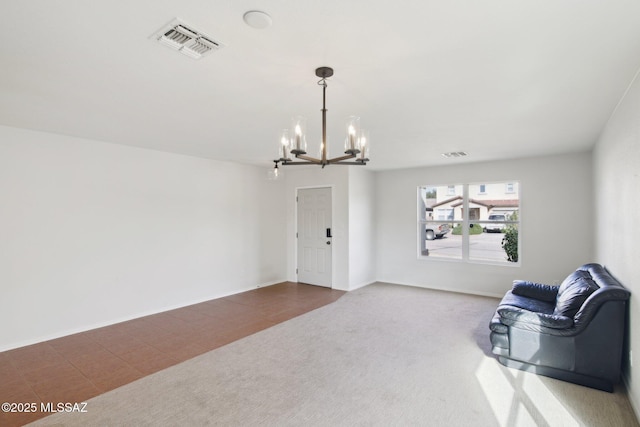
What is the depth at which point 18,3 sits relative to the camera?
1577mm

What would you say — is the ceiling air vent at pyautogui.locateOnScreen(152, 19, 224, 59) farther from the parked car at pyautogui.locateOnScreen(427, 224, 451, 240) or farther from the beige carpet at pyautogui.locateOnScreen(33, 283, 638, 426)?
the parked car at pyautogui.locateOnScreen(427, 224, 451, 240)

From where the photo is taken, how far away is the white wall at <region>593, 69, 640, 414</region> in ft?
7.79

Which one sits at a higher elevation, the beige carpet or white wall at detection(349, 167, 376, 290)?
white wall at detection(349, 167, 376, 290)

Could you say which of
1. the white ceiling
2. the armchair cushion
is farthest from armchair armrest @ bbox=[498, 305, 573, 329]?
the white ceiling

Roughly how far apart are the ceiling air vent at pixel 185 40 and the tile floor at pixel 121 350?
109 inches

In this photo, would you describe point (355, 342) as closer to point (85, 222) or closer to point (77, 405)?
point (77, 405)

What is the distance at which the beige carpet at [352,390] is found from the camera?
2379 millimetres

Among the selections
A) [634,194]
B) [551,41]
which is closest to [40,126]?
[551,41]

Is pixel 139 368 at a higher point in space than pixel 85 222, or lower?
lower

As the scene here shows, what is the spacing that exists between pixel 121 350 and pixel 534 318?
13.7ft

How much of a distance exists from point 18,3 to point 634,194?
3.92 m

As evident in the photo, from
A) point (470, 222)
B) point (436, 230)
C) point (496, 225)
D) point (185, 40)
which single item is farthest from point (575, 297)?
point (185, 40)

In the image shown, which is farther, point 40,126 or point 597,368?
point 40,126

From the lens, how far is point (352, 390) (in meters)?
2.76
